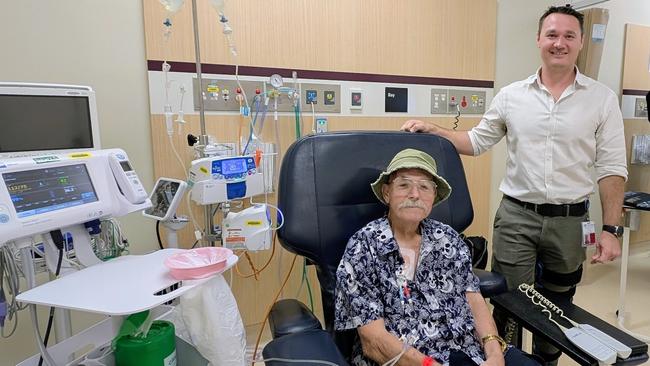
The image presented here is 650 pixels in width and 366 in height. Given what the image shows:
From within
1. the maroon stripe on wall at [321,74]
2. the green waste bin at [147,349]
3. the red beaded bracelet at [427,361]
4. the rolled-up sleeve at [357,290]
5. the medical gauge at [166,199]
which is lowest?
the red beaded bracelet at [427,361]

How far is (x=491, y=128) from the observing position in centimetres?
190

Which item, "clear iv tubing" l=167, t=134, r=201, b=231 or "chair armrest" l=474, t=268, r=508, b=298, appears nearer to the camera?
"chair armrest" l=474, t=268, r=508, b=298

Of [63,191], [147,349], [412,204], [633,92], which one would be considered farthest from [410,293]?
[633,92]

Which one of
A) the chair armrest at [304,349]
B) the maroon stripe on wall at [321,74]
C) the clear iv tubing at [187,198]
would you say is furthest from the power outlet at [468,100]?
the chair armrest at [304,349]

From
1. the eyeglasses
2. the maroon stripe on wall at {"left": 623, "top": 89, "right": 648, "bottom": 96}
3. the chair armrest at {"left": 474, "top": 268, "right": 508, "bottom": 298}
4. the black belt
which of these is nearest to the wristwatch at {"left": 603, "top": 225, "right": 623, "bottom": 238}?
the black belt

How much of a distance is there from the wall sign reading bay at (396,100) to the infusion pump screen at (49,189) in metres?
1.75

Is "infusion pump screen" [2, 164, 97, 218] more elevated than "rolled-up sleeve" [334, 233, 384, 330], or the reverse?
"infusion pump screen" [2, 164, 97, 218]

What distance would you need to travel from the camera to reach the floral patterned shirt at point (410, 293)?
1235mm

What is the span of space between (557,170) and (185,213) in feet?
5.81

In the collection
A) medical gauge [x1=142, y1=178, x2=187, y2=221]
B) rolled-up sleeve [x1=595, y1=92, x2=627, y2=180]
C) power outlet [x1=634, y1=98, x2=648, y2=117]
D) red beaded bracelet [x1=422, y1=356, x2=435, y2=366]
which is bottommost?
red beaded bracelet [x1=422, y1=356, x2=435, y2=366]

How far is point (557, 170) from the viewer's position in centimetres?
169

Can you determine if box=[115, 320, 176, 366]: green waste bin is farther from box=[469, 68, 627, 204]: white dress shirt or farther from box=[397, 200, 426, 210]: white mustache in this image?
box=[469, 68, 627, 204]: white dress shirt

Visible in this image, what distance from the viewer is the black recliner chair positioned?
51.5 inches

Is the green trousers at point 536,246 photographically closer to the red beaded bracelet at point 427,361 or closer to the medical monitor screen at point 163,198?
the red beaded bracelet at point 427,361
